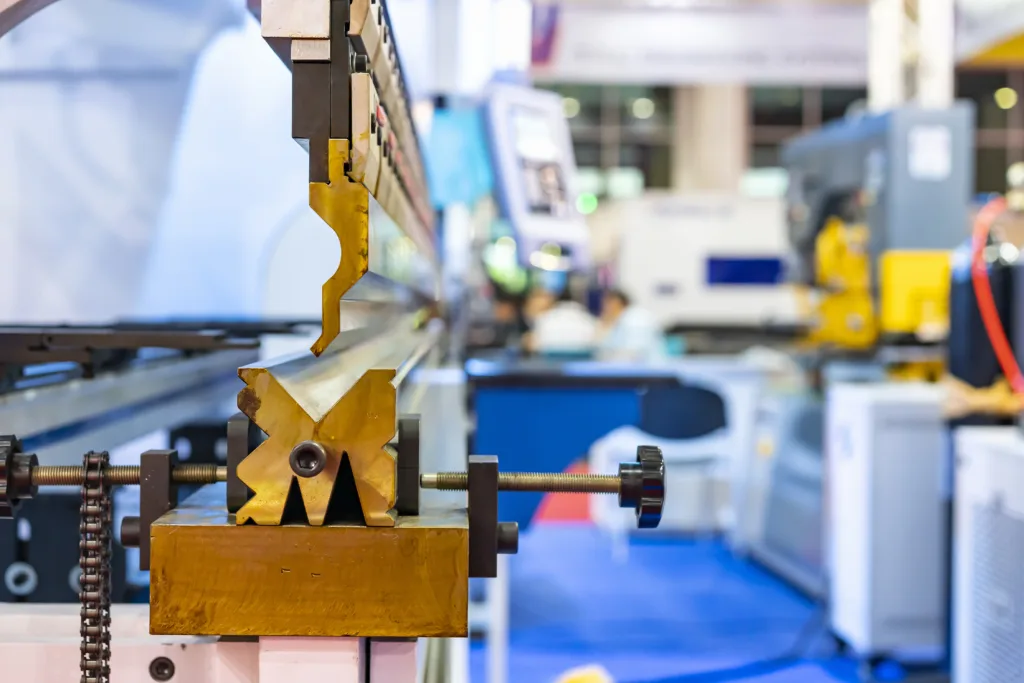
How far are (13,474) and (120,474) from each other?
83 millimetres

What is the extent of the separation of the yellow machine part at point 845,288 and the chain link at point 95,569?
3.21 metres

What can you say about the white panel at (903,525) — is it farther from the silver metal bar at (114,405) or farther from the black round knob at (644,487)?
the black round knob at (644,487)

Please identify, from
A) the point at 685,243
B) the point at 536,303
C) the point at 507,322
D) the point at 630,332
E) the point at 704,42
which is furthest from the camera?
the point at 536,303

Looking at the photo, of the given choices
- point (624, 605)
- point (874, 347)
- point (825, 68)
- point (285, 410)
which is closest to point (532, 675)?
point (624, 605)

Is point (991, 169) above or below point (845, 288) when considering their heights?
above

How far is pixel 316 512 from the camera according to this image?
0.65m

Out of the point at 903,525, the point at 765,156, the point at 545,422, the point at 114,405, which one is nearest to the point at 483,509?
the point at 114,405

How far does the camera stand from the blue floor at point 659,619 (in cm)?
304

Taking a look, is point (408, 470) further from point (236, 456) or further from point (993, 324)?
point (993, 324)

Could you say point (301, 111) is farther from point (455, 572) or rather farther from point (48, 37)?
point (48, 37)

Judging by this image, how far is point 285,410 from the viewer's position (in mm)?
646

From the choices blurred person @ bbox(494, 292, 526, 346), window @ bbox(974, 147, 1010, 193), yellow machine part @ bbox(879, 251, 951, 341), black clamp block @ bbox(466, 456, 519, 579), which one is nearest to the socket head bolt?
black clamp block @ bbox(466, 456, 519, 579)

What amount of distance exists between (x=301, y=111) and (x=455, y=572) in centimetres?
37

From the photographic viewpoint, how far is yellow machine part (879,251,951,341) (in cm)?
322
